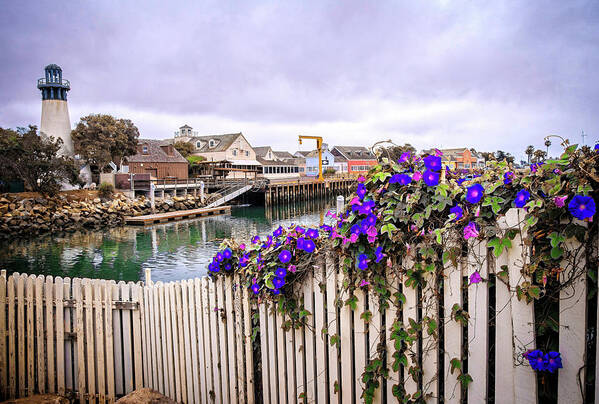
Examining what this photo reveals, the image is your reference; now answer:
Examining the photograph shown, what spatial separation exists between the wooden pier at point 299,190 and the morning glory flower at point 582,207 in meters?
37.4

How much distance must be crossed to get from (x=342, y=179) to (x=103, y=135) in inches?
1284

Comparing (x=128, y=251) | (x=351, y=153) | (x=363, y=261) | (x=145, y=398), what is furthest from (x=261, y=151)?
(x=363, y=261)

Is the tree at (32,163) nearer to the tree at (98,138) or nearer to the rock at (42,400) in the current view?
the tree at (98,138)

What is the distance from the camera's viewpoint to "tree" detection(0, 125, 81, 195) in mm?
26844

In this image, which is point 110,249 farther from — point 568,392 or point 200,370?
point 568,392

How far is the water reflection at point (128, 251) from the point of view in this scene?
14312mm

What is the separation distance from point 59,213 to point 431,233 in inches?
1106

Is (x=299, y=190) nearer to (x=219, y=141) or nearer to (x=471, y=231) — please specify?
(x=219, y=141)

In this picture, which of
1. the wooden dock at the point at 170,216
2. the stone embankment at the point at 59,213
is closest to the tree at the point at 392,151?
the stone embankment at the point at 59,213

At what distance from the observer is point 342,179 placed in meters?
56.5

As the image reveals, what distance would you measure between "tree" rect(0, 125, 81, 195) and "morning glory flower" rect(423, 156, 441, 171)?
31.8 meters

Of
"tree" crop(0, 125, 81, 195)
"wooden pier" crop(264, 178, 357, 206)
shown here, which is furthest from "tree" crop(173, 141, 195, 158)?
"tree" crop(0, 125, 81, 195)

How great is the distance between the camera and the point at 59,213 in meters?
24.8

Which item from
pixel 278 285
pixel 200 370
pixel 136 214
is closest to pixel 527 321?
pixel 278 285
